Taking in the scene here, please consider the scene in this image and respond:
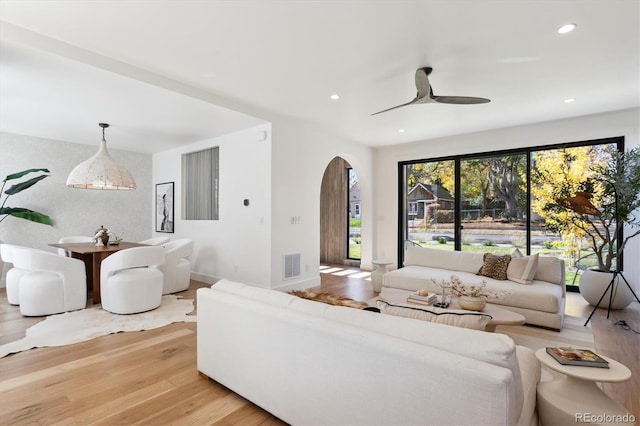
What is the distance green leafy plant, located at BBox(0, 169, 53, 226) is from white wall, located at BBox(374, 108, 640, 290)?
6136 millimetres

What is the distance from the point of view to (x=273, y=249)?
194 inches

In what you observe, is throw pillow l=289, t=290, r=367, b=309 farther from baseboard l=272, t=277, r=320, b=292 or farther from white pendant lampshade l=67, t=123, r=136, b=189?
white pendant lampshade l=67, t=123, r=136, b=189

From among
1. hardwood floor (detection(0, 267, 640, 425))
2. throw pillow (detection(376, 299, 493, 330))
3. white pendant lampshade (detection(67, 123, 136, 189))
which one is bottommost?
hardwood floor (detection(0, 267, 640, 425))

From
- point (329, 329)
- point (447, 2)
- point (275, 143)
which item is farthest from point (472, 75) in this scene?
point (329, 329)

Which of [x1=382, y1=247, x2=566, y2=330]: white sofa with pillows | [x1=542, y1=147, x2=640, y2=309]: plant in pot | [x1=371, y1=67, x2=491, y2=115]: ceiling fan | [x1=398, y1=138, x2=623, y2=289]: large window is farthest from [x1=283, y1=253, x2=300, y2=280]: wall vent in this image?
[x1=542, y1=147, x2=640, y2=309]: plant in pot

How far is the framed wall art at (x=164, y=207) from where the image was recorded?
6.79m

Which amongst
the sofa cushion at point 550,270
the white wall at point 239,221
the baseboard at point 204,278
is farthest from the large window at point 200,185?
the sofa cushion at point 550,270

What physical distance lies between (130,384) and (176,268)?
283 centimetres

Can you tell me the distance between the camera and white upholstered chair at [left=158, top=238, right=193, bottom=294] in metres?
4.87

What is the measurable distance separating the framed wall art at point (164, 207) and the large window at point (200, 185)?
48cm

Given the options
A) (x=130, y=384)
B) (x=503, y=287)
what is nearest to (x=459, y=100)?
(x=503, y=287)

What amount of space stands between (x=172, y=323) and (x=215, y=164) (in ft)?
10.2

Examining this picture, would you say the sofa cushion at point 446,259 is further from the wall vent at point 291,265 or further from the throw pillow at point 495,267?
the wall vent at point 291,265

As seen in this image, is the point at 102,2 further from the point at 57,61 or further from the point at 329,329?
the point at 329,329
